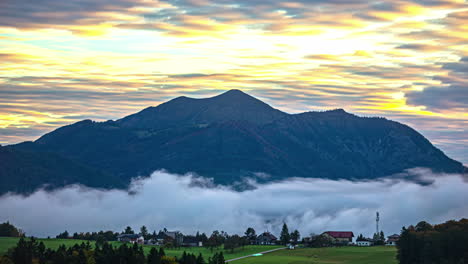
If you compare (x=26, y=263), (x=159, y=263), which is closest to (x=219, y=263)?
(x=159, y=263)

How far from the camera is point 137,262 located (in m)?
197

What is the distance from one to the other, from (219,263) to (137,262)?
19.8 metres

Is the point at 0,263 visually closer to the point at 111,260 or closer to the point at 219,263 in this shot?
the point at 111,260

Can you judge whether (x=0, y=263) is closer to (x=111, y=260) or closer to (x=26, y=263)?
(x=26, y=263)

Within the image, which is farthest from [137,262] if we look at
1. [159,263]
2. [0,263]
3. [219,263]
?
[0,263]

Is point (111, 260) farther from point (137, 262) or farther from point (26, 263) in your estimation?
point (26, 263)

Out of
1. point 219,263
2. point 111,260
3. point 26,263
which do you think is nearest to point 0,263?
point 26,263

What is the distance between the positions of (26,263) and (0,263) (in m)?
10.4

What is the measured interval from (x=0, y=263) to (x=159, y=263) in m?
37.0

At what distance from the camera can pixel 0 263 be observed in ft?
624

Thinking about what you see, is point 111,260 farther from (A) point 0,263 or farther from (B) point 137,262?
(A) point 0,263

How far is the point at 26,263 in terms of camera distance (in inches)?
7864

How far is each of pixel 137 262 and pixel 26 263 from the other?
90.0ft

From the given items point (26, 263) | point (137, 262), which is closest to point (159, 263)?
point (137, 262)
